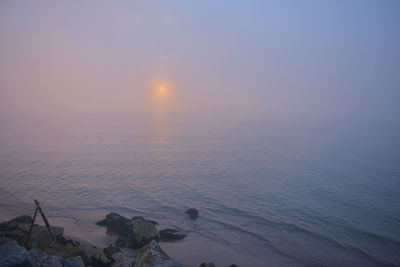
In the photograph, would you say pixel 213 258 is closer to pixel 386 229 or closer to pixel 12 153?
pixel 386 229

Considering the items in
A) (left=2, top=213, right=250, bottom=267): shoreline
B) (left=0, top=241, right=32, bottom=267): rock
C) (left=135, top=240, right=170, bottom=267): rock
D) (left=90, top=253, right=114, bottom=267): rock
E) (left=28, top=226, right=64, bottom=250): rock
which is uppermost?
(left=0, top=241, right=32, bottom=267): rock

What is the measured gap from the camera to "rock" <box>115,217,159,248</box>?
22203 mm

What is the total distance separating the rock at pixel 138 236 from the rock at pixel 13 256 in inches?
430

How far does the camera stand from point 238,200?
3753cm

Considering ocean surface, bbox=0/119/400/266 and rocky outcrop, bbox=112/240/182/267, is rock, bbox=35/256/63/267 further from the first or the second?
ocean surface, bbox=0/119/400/266

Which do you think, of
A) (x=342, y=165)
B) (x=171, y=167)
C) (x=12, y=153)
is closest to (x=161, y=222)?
(x=171, y=167)

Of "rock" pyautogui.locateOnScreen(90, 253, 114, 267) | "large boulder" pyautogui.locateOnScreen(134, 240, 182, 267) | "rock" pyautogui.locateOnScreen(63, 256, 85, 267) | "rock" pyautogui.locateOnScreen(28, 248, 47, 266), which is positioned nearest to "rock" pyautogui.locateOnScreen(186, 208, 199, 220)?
"rock" pyautogui.locateOnScreen(90, 253, 114, 267)

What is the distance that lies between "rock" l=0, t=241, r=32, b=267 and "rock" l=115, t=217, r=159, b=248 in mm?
10926

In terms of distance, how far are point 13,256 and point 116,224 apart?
15313mm

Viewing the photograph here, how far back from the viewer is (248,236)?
27125 millimetres

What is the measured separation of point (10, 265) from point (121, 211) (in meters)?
21.7

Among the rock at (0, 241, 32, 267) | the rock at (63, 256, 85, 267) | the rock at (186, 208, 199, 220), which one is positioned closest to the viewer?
the rock at (0, 241, 32, 267)

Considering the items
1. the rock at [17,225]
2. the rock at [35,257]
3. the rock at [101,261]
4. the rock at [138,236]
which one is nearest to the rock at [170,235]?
the rock at [138,236]

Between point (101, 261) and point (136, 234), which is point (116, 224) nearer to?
point (136, 234)
